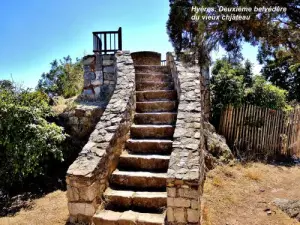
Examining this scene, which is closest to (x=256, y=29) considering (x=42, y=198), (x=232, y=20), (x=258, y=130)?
(x=232, y=20)

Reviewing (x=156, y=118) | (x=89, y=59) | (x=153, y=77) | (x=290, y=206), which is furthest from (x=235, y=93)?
(x=89, y=59)

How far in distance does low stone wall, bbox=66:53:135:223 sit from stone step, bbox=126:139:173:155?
186mm

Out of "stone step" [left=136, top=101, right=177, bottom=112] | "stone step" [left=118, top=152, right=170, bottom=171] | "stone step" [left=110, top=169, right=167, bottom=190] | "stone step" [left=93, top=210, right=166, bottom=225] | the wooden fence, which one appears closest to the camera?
"stone step" [left=93, top=210, right=166, bottom=225]

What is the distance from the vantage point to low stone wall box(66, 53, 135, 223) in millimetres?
3693

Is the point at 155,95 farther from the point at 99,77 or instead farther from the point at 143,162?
the point at 99,77

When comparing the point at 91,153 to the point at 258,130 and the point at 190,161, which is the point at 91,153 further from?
the point at 258,130

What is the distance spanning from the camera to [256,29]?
3.51 m

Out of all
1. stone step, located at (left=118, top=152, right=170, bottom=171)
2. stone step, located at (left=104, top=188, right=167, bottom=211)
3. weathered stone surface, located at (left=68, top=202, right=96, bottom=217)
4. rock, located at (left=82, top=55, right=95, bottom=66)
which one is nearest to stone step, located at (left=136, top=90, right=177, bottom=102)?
stone step, located at (left=118, top=152, right=170, bottom=171)

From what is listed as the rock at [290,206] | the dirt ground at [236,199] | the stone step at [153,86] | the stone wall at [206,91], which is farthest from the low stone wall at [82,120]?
the rock at [290,206]

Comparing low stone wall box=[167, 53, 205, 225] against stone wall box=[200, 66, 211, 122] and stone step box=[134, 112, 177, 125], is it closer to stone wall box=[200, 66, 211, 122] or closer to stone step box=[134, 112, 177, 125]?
stone step box=[134, 112, 177, 125]

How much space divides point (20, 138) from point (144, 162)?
2.71 meters

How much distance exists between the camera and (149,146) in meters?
4.84

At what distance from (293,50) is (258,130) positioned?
338 cm

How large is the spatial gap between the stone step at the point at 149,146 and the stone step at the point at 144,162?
0.22 m
